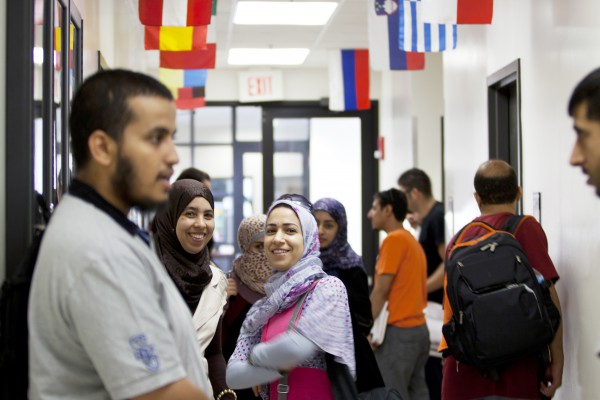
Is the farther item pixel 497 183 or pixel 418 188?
pixel 418 188

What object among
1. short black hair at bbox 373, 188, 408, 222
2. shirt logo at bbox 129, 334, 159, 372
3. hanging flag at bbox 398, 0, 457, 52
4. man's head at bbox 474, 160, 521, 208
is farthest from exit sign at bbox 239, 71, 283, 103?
shirt logo at bbox 129, 334, 159, 372

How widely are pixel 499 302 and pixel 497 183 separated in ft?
2.18

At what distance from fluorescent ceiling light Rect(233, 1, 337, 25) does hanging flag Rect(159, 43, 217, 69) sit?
0.95m

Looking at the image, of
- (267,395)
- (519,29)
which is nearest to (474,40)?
(519,29)

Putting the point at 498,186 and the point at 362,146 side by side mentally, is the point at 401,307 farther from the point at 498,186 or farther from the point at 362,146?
the point at 362,146

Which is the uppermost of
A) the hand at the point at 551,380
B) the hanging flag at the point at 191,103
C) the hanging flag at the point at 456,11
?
the hanging flag at the point at 191,103

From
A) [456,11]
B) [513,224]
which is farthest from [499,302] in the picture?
[456,11]

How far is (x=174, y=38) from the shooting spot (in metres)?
6.07

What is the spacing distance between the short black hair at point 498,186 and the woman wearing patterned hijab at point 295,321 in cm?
105

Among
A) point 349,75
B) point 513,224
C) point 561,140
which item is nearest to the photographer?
point 513,224

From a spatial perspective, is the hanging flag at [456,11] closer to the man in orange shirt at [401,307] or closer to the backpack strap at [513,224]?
the backpack strap at [513,224]

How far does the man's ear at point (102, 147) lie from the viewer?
1.56 meters

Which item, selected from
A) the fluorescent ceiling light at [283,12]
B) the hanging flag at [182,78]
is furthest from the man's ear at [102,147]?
the hanging flag at [182,78]

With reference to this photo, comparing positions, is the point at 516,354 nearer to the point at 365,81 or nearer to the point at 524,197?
the point at 524,197
